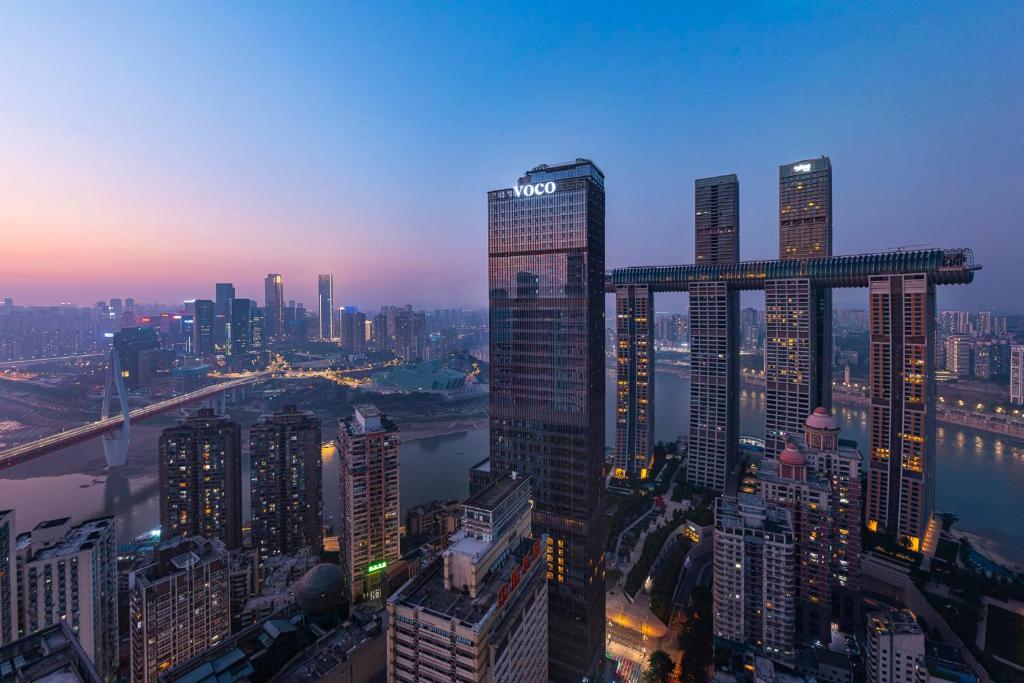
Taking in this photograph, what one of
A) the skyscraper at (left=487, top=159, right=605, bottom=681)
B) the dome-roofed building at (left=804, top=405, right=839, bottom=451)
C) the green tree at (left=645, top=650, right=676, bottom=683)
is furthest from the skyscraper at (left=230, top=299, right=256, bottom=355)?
the dome-roofed building at (left=804, top=405, right=839, bottom=451)

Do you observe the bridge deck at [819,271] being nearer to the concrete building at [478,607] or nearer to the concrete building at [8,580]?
the concrete building at [478,607]

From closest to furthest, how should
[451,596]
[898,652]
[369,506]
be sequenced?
1. [451,596]
2. [898,652]
3. [369,506]

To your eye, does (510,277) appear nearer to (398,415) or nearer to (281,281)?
(398,415)

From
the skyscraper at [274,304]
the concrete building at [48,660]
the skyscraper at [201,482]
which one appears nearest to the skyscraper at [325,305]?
the skyscraper at [274,304]

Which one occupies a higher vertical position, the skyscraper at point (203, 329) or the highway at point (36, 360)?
the skyscraper at point (203, 329)

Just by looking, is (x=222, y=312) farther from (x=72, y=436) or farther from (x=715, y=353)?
(x=715, y=353)

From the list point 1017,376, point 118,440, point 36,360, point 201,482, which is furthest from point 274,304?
point 1017,376
